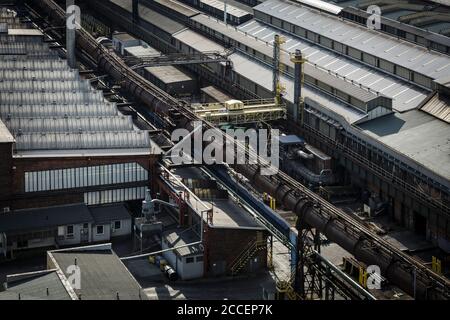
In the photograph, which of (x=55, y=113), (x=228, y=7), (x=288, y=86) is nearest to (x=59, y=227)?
(x=55, y=113)

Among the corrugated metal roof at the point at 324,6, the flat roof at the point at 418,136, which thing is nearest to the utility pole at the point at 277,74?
the flat roof at the point at 418,136

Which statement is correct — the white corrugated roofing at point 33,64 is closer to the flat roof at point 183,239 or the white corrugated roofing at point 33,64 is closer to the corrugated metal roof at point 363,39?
the corrugated metal roof at point 363,39

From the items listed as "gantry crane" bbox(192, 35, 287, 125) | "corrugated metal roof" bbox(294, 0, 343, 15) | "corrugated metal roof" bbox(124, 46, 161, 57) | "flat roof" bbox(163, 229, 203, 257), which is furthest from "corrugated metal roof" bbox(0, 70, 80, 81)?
"corrugated metal roof" bbox(294, 0, 343, 15)

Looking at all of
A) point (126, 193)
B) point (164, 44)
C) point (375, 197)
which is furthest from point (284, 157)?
point (164, 44)

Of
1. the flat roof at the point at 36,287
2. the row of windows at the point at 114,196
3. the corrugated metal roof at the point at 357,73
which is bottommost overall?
the row of windows at the point at 114,196

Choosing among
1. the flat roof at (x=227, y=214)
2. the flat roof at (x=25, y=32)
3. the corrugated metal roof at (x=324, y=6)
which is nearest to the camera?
the flat roof at (x=227, y=214)

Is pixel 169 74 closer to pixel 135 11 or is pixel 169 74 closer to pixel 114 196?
pixel 135 11

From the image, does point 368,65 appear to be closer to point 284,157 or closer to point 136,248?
point 284,157
